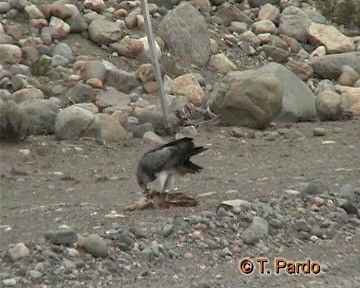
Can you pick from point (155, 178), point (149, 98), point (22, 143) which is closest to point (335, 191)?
point (155, 178)

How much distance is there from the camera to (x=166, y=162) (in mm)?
6219

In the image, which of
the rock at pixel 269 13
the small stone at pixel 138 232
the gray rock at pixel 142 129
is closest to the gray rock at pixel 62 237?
the small stone at pixel 138 232

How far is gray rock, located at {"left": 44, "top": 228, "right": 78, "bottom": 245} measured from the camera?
525 cm

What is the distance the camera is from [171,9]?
1486 cm

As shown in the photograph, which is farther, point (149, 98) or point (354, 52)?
point (354, 52)

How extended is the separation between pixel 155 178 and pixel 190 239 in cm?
80

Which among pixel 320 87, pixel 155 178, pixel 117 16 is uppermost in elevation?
pixel 155 178

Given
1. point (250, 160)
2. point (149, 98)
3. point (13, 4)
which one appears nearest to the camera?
point (250, 160)

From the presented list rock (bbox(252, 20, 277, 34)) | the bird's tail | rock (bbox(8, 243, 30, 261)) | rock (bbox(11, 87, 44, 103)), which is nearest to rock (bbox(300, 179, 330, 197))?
the bird's tail

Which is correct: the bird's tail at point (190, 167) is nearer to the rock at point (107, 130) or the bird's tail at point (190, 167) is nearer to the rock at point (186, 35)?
the rock at point (107, 130)

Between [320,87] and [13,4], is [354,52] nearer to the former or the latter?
[320,87]

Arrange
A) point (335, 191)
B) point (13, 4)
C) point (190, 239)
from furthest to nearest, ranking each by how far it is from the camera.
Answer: point (13, 4) < point (335, 191) < point (190, 239)

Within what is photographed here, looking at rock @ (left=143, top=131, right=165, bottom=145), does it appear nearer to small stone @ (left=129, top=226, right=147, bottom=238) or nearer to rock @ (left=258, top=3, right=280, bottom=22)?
small stone @ (left=129, top=226, right=147, bottom=238)

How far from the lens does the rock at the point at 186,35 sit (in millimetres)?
13703
